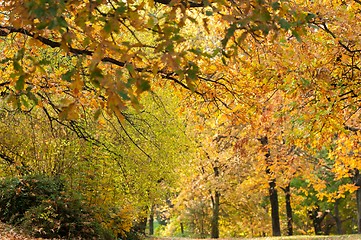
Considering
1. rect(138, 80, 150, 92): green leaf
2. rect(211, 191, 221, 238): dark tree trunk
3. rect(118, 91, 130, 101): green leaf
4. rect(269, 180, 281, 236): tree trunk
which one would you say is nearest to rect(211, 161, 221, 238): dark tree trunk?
rect(211, 191, 221, 238): dark tree trunk

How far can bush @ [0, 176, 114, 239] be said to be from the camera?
539 inches

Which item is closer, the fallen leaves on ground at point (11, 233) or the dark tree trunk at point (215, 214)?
the fallen leaves on ground at point (11, 233)

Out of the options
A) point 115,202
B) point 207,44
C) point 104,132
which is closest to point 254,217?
point 115,202

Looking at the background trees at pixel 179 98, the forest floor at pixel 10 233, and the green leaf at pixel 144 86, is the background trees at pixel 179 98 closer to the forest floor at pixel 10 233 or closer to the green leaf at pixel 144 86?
the green leaf at pixel 144 86

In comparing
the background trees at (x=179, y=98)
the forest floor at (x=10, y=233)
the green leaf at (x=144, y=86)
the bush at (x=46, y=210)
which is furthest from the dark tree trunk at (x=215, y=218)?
the green leaf at (x=144, y=86)

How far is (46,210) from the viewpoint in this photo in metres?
14.0

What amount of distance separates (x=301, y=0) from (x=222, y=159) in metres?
17.3

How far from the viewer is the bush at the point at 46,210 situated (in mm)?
13688

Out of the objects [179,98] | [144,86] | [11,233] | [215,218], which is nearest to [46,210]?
[11,233]

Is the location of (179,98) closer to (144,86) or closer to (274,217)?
(144,86)

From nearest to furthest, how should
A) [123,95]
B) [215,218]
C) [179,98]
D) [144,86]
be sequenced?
[123,95] → [144,86] → [179,98] → [215,218]

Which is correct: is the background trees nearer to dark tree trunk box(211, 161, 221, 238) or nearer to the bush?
dark tree trunk box(211, 161, 221, 238)

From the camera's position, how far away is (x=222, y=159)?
83.1 feet

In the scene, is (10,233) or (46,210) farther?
(46,210)
